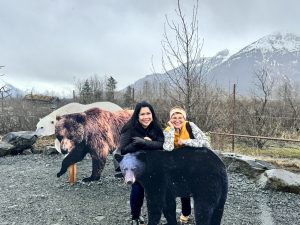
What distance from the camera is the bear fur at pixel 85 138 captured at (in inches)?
253

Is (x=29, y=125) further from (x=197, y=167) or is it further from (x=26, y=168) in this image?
(x=197, y=167)

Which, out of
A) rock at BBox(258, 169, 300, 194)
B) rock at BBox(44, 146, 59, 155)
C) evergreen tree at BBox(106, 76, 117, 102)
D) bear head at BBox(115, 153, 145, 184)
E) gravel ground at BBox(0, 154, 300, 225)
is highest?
evergreen tree at BBox(106, 76, 117, 102)

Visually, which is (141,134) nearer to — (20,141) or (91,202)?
(91,202)

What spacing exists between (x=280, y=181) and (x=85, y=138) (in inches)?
142

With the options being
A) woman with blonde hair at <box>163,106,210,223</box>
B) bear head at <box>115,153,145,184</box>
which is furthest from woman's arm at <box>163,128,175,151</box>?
→ bear head at <box>115,153,145,184</box>

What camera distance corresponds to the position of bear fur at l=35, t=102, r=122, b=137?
6.78m

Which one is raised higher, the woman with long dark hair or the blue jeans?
the woman with long dark hair

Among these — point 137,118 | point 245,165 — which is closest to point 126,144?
point 137,118

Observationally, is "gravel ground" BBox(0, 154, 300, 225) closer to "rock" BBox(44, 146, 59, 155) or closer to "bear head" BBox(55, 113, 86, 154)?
"bear head" BBox(55, 113, 86, 154)

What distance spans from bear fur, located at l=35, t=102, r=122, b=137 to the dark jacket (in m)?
3.07

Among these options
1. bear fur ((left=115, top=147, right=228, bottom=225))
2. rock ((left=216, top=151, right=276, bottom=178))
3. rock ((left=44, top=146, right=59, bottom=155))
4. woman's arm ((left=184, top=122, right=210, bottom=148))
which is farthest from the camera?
rock ((left=44, top=146, right=59, bottom=155))

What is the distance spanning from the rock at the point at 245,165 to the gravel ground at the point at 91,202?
19cm

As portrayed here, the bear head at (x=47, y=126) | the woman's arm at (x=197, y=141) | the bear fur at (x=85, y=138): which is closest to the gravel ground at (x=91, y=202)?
the bear fur at (x=85, y=138)

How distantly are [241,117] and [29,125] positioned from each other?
26.1 feet
